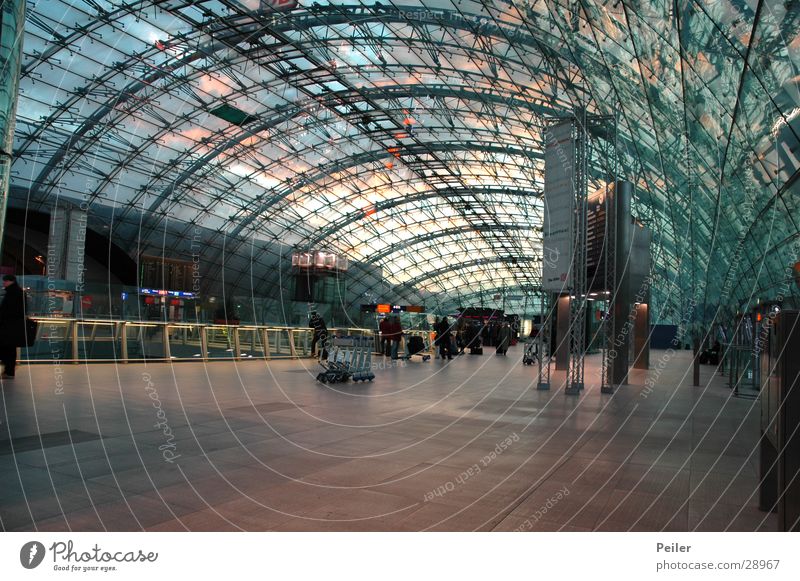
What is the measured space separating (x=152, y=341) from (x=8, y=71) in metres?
14.0

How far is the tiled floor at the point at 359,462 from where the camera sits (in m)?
4.01

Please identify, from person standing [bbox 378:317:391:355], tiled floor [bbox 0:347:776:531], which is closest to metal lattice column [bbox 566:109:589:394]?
tiled floor [bbox 0:347:776:531]

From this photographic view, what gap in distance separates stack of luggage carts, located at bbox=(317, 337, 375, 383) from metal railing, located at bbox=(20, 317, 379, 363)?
16.0 ft

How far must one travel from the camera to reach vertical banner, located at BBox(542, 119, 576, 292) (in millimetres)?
13312

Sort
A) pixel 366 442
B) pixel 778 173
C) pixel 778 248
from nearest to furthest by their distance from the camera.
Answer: pixel 366 442, pixel 778 173, pixel 778 248

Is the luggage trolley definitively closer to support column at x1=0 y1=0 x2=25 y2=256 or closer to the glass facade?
the glass facade

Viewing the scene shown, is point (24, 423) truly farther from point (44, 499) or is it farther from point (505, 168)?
point (505, 168)

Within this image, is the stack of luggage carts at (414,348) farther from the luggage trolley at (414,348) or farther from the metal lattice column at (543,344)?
the metal lattice column at (543,344)

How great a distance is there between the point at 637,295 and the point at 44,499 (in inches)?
783

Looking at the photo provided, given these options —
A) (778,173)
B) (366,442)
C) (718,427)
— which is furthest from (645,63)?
(366,442)

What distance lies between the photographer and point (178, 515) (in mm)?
3943

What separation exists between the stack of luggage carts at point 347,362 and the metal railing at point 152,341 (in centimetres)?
488

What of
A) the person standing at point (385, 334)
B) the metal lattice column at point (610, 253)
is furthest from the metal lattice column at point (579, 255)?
the person standing at point (385, 334)

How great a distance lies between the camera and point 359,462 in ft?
18.5
